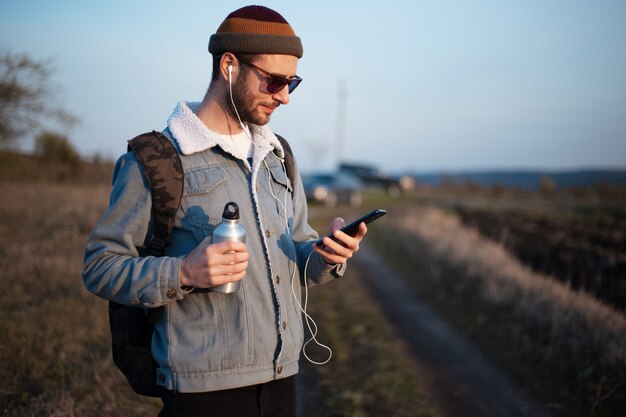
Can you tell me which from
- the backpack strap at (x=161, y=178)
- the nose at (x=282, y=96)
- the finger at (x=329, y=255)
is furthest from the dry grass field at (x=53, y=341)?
the nose at (x=282, y=96)

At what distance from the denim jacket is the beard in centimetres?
12

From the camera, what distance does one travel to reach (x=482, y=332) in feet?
20.2

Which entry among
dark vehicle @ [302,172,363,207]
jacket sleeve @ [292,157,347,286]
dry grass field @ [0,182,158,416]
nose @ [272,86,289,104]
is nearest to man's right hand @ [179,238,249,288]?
jacket sleeve @ [292,157,347,286]

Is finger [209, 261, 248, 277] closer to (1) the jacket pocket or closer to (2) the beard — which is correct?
(1) the jacket pocket

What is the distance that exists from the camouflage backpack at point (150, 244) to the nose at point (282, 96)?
441 mm

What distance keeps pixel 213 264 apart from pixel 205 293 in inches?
11.0

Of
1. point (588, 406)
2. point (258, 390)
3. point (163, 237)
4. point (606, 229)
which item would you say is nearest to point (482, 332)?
point (588, 406)

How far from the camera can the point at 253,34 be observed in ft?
5.80

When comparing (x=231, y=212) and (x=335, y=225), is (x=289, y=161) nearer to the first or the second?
(x=335, y=225)

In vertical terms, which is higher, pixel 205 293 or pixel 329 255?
pixel 329 255

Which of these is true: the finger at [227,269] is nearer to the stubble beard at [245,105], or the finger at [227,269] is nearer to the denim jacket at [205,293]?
the denim jacket at [205,293]

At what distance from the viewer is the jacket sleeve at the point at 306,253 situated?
6.48ft

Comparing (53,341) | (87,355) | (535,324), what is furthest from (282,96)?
(535,324)

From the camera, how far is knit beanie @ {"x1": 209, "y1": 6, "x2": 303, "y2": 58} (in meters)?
1.77
